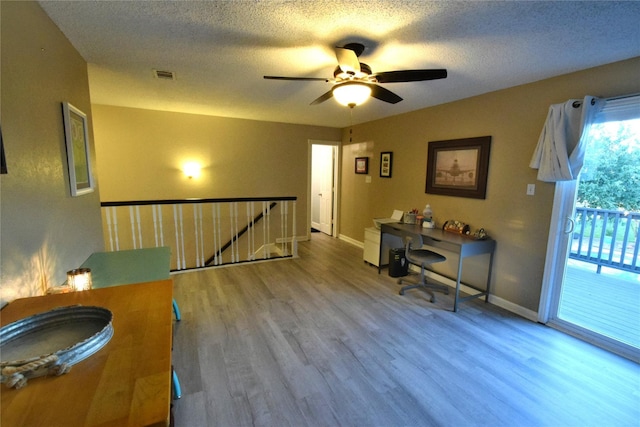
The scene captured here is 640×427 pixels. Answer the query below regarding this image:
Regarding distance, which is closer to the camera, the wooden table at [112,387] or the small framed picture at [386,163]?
the wooden table at [112,387]

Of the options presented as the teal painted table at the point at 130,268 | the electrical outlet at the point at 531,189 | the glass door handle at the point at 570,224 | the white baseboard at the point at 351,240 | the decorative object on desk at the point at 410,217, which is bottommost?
the white baseboard at the point at 351,240

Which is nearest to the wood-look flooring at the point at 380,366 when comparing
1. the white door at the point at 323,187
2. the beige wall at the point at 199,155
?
the beige wall at the point at 199,155

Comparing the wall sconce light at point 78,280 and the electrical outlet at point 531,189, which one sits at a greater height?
the electrical outlet at point 531,189

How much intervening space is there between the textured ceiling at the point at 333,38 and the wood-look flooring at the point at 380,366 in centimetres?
230

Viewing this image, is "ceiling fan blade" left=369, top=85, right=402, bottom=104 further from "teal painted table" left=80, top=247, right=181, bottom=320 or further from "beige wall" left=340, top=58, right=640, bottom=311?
"teal painted table" left=80, top=247, right=181, bottom=320

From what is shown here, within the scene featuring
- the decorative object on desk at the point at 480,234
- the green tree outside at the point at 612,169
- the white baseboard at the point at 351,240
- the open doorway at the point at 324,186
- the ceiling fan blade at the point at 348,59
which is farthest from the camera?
the open doorway at the point at 324,186

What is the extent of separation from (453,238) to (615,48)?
6.31 ft

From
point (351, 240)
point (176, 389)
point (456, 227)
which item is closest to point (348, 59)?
point (176, 389)

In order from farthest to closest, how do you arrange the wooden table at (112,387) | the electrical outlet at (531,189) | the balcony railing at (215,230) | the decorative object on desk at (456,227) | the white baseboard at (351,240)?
the white baseboard at (351,240) → the balcony railing at (215,230) → the decorative object on desk at (456,227) → the electrical outlet at (531,189) → the wooden table at (112,387)

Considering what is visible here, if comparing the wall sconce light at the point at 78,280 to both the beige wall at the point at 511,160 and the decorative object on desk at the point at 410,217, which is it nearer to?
the decorative object on desk at the point at 410,217

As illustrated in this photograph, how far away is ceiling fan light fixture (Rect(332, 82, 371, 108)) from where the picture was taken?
207 cm

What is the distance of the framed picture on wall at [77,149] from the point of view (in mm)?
1900

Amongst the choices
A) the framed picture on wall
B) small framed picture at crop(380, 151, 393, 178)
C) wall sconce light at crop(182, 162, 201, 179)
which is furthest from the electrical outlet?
wall sconce light at crop(182, 162, 201, 179)

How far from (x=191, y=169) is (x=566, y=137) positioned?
4.89 m
